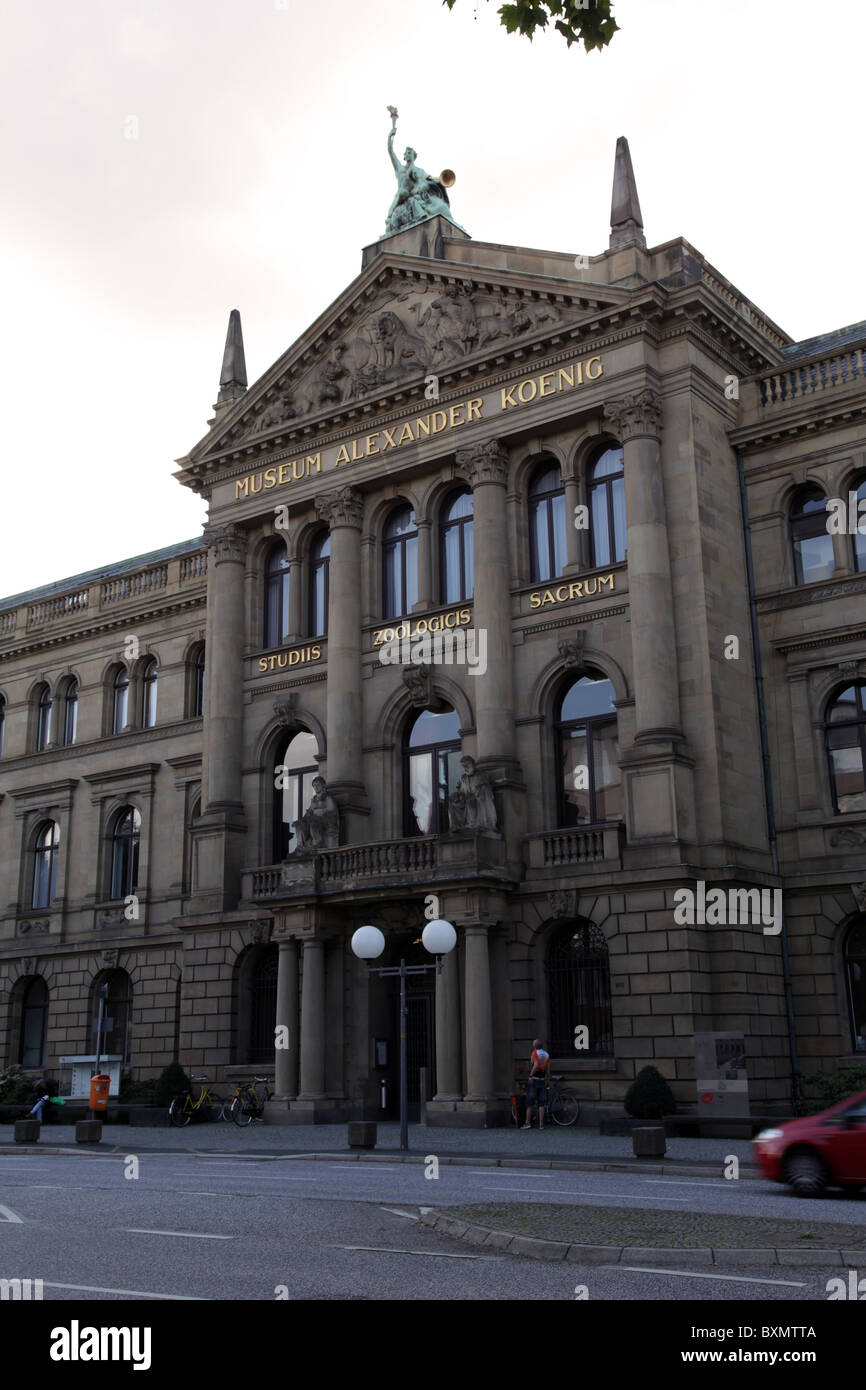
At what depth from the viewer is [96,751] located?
51250 millimetres

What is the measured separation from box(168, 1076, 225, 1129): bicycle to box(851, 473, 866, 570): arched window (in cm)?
2167

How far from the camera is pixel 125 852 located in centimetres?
4962

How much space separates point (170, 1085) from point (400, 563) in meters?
15.6

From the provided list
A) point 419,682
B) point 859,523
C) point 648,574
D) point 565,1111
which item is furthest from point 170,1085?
point 859,523

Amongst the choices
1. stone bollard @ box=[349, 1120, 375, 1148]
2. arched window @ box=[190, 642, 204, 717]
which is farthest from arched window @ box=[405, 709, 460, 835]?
arched window @ box=[190, 642, 204, 717]

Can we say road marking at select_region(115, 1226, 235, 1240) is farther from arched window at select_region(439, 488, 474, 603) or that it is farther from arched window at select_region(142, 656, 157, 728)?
arched window at select_region(142, 656, 157, 728)

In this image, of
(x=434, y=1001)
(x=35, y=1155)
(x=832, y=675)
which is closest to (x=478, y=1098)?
(x=434, y=1001)

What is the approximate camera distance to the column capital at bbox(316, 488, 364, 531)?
133 feet

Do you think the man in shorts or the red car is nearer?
the red car

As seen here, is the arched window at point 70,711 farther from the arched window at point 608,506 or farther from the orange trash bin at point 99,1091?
the arched window at point 608,506

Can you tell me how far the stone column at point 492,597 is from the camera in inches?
1403

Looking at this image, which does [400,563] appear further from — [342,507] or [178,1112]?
[178,1112]

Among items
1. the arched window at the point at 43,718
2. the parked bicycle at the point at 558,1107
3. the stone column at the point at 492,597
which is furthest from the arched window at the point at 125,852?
the parked bicycle at the point at 558,1107

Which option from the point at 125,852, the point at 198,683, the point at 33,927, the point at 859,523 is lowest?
the point at 33,927
